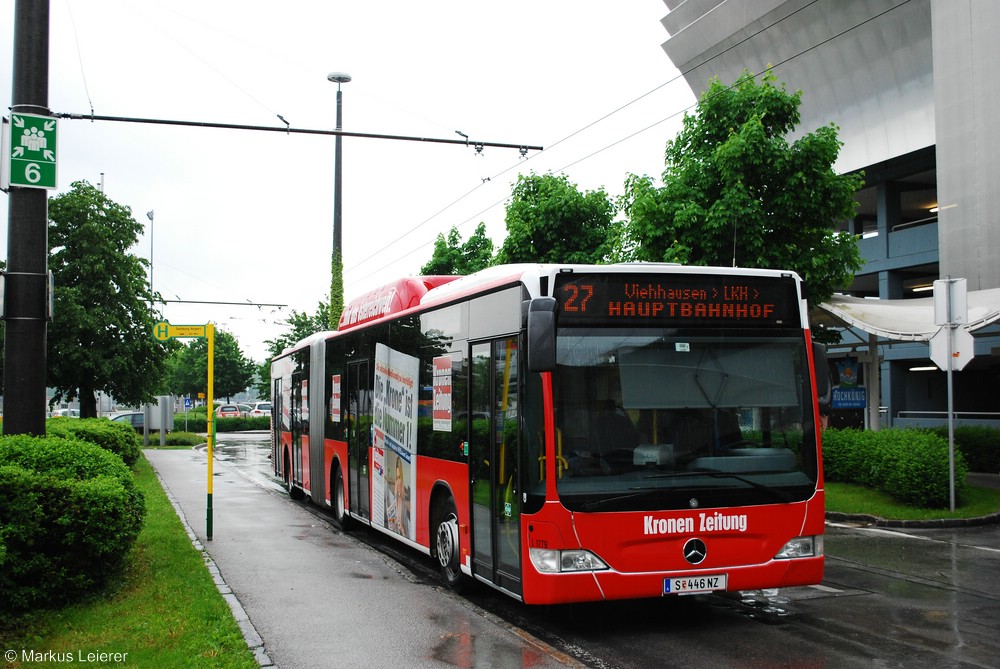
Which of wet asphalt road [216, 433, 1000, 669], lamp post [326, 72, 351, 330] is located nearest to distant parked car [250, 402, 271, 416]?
lamp post [326, 72, 351, 330]

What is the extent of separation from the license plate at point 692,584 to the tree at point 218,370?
65.0 m

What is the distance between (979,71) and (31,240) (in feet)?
66.3

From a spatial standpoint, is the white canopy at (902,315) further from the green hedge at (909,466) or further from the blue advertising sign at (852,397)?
the blue advertising sign at (852,397)

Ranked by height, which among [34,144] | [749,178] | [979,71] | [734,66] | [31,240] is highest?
[734,66]

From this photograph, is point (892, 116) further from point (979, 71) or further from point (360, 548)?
point (360, 548)

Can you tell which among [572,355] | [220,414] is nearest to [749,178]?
[572,355]

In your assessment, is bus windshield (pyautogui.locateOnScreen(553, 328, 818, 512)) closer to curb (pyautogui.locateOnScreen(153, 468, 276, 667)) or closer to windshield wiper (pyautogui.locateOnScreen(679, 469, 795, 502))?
windshield wiper (pyautogui.locateOnScreen(679, 469, 795, 502))

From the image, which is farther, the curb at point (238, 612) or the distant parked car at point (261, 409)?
the distant parked car at point (261, 409)

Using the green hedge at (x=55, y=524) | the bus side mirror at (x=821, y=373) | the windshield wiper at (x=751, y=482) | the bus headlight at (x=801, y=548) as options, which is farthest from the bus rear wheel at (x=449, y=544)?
the bus side mirror at (x=821, y=373)

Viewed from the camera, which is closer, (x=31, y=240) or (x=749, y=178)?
(x=31, y=240)

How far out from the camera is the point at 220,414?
208ft

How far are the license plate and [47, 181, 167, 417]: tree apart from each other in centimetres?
2159

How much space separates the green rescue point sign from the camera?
29.0 feet

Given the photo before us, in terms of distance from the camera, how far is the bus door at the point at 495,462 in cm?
752
